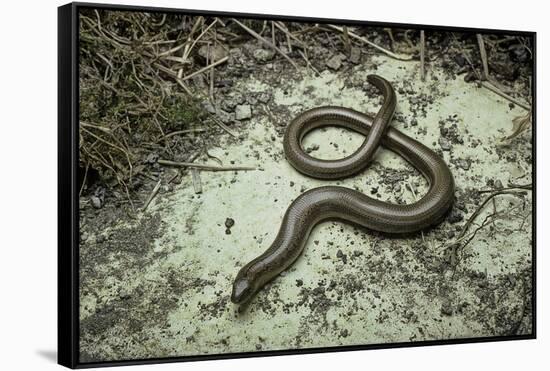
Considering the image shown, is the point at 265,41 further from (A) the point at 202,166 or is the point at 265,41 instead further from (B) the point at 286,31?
(A) the point at 202,166

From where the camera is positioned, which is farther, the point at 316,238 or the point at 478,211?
the point at 478,211

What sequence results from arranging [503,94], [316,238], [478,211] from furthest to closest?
[503,94] → [478,211] → [316,238]

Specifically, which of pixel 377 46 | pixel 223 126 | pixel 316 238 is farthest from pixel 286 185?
pixel 377 46

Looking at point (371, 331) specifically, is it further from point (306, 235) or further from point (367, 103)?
point (367, 103)

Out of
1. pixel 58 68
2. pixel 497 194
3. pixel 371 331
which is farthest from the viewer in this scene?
pixel 497 194

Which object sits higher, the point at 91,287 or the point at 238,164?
the point at 238,164

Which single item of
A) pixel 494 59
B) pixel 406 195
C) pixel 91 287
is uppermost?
pixel 494 59

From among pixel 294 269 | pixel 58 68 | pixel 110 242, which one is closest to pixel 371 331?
pixel 294 269

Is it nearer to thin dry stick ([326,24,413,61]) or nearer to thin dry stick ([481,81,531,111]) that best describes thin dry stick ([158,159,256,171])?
thin dry stick ([326,24,413,61])
